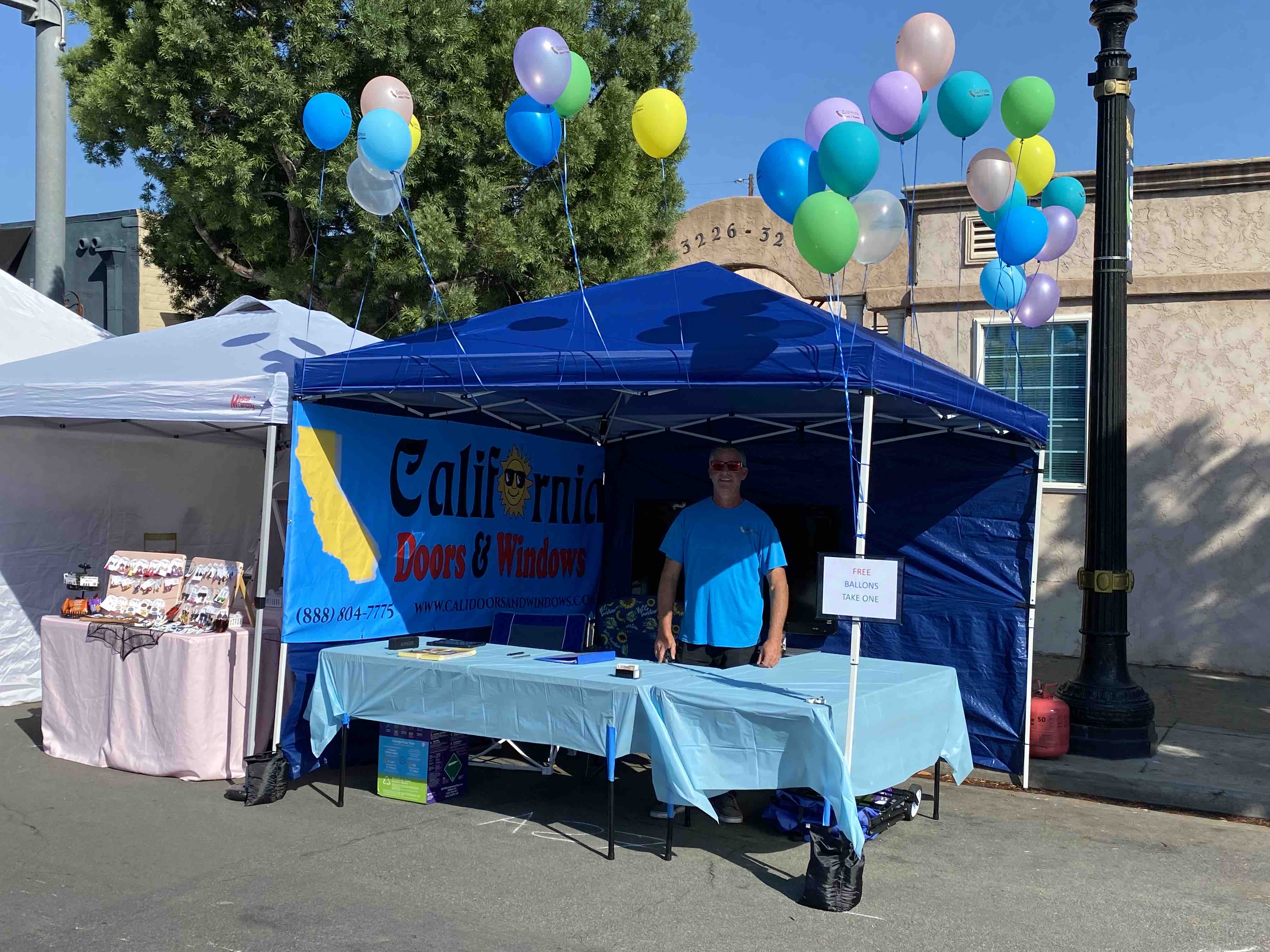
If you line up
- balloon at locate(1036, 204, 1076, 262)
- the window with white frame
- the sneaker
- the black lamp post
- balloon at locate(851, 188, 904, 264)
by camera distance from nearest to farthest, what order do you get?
balloon at locate(851, 188, 904, 264) → the sneaker → balloon at locate(1036, 204, 1076, 262) → the black lamp post → the window with white frame

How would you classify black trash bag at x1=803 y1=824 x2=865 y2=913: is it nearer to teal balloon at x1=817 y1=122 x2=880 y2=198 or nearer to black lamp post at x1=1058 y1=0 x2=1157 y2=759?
teal balloon at x1=817 y1=122 x2=880 y2=198

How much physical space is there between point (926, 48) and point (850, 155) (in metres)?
1.34

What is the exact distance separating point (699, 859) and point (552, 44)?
4.17 meters

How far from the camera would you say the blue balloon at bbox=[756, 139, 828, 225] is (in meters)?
5.52

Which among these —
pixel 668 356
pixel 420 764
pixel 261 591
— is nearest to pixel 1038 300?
pixel 668 356

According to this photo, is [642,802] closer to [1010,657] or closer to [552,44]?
[1010,657]

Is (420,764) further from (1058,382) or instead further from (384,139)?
(1058,382)

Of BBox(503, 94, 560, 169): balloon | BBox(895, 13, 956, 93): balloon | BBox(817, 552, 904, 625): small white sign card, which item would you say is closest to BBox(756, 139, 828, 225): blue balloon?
BBox(895, 13, 956, 93): balloon

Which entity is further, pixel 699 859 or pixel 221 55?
pixel 221 55

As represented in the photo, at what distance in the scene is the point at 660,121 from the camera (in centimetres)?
604

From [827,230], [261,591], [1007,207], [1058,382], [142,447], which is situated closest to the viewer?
[827,230]

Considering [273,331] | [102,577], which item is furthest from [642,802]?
[102,577]

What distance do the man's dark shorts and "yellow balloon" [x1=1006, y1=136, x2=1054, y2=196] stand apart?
3378 millimetres

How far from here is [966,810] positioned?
666cm
